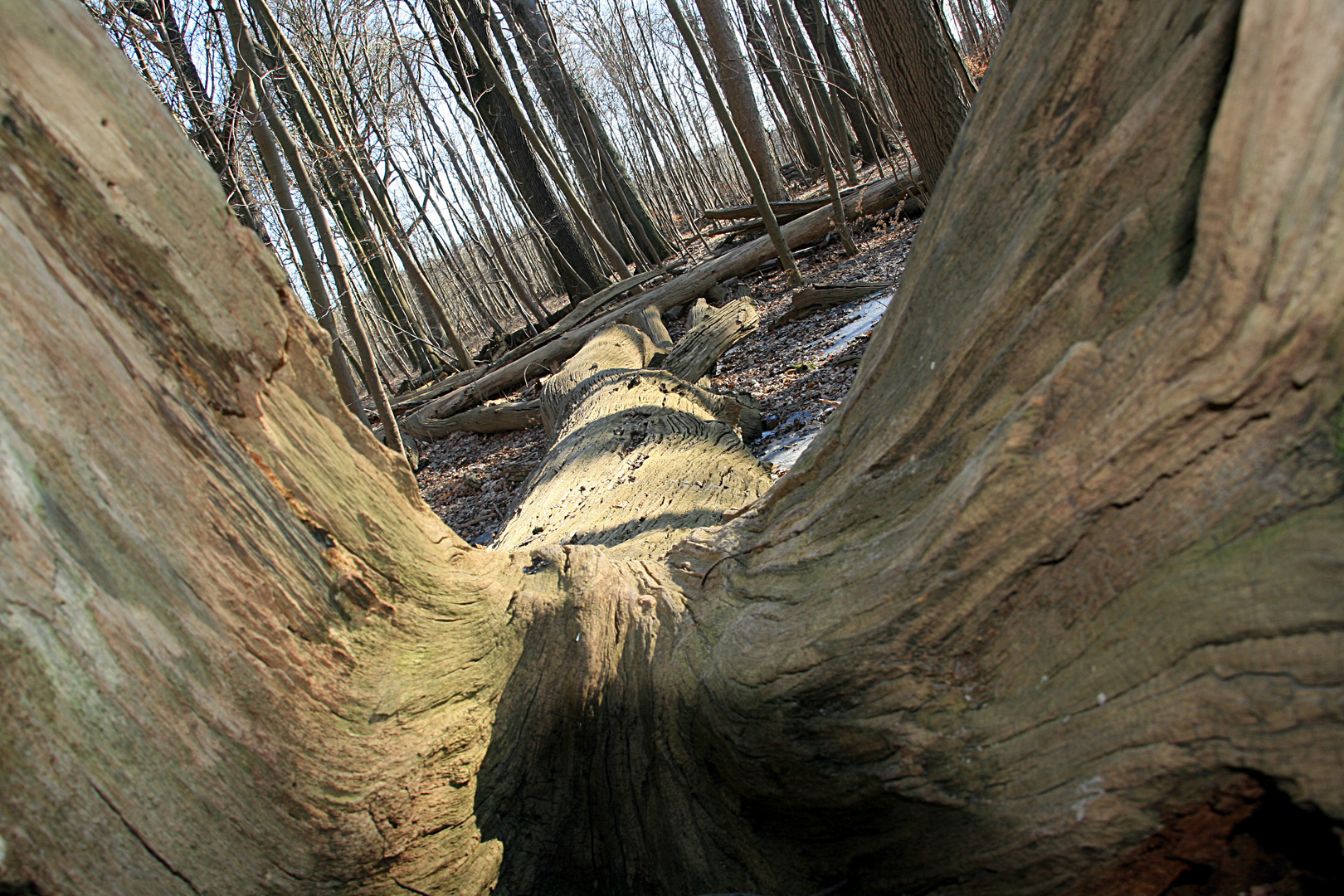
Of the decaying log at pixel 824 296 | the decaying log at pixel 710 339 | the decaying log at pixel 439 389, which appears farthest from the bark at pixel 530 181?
the decaying log at pixel 824 296

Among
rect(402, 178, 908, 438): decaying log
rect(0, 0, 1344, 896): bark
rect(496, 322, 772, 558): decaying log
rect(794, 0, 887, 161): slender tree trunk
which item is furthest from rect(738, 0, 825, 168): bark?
rect(0, 0, 1344, 896): bark

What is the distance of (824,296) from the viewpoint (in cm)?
716

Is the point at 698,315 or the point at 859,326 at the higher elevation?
the point at 698,315

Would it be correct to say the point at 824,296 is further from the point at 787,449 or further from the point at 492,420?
the point at 492,420

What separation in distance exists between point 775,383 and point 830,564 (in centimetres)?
427

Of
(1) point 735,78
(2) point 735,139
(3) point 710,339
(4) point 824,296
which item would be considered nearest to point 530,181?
(1) point 735,78

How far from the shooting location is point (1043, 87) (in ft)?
5.28

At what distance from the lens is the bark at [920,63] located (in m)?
5.54

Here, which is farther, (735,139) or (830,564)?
(735,139)

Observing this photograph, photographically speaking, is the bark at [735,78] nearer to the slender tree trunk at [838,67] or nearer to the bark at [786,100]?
the slender tree trunk at [838,67]

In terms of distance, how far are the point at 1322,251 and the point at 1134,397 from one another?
326 mm

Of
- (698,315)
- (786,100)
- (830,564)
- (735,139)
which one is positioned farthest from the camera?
(786,100)

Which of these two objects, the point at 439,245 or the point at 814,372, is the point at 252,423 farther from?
the point at 439,245

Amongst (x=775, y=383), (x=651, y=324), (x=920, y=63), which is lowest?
(x=775, y=383)
